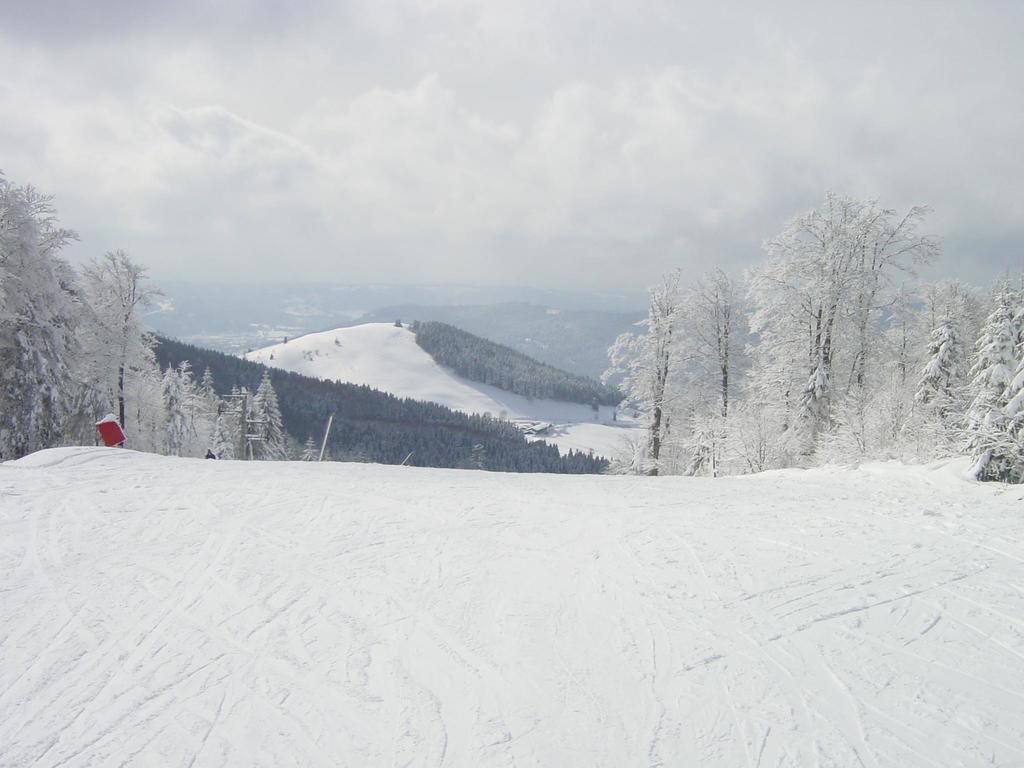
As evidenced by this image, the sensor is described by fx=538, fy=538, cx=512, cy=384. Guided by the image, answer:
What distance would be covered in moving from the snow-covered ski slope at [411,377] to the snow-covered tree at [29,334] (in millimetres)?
96959

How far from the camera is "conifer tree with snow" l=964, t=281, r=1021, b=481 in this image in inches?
392

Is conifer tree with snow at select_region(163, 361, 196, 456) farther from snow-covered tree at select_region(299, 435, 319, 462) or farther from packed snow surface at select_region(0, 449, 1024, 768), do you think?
packed snow surface at select_region(0, 449, 1024, 768)

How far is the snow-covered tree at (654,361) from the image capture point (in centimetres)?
2233

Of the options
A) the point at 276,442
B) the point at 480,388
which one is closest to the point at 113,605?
the point at 276,442

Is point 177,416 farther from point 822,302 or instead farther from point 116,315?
point 822,302

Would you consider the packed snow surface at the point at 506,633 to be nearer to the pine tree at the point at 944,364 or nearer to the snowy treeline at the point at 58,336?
the snowy treeline at the point at 58,336

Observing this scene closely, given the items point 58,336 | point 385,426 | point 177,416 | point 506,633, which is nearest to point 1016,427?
point 506,633

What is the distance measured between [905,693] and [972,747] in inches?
20.8

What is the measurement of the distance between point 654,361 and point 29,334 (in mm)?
22220

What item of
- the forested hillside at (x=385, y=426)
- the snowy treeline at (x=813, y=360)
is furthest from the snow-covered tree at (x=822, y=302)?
the forested hillside at (x=385, y=426)

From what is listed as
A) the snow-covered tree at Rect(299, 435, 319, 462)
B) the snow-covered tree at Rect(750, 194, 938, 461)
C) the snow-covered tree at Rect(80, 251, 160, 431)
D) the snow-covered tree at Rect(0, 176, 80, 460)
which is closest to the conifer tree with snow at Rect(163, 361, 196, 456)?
the snow-covered tree at Rect(299, 435, 319, 462)

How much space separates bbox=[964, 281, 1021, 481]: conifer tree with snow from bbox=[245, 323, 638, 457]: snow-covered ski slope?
319ft

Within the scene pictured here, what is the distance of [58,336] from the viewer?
58.7 feet

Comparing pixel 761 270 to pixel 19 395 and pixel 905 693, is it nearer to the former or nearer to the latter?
pixel 905 693
